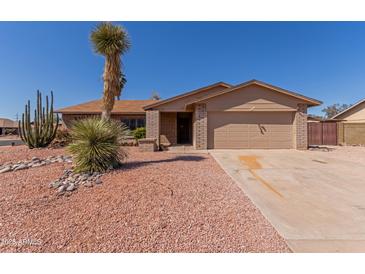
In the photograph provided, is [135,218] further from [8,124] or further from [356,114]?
[8,124]

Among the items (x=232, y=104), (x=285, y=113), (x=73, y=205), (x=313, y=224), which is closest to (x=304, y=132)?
(x=285, y=113)

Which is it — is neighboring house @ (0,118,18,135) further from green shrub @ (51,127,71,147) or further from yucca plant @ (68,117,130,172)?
yucca plant @ (68,117,130,172)

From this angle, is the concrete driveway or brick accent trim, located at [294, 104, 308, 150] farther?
brick accent trim, located at [294, 104, 308, 150]

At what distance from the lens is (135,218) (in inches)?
128

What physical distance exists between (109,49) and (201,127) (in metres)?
7.12

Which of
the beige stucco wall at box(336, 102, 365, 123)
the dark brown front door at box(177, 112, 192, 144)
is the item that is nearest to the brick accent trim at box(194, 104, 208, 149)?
the dark brown front door at box(177, 112, 192, 144)

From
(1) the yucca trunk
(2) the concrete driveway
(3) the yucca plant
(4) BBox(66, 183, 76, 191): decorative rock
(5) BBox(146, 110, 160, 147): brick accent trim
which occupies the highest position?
(1) the yucca trunk

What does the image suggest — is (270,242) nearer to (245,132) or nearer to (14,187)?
(14,187)

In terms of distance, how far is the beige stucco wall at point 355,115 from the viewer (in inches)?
833

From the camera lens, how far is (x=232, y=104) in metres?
12.3

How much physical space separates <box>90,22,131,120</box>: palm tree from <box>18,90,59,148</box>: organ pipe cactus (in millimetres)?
7073

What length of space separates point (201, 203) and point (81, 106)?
763 inches

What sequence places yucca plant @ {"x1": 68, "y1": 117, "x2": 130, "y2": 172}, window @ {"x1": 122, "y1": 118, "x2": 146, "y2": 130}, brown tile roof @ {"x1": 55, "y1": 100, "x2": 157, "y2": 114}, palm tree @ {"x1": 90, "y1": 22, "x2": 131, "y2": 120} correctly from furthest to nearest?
window @ {"x1": 122, "y1": 118, "x2": 146, "y2": 130}, brown tile roof @ {"x1": 55, "y1": 100, "x2": 157, "y2": 114}, palm tree @ {"x1": 90, "y1": 22, "x2": 131, "y2": 120}, yucca plant @ {"x1": 68, "y1": 117, "x2": 130, "y2": 172}

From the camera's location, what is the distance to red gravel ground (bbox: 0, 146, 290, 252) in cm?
260
